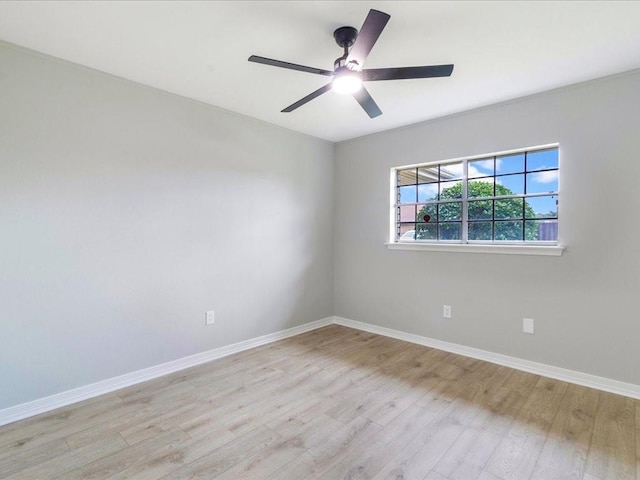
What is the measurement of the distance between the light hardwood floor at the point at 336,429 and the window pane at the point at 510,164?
1.85m

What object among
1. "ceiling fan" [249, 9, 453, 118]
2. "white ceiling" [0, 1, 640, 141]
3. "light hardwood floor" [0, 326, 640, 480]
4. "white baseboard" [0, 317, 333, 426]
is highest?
"white ceiling" [0, 1, 640, 141]

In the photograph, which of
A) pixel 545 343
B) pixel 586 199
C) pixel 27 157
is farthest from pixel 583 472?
pixel 27 157

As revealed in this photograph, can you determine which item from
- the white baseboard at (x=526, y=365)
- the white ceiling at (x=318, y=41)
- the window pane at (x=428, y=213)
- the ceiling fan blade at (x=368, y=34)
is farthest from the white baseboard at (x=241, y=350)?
the ceiling fan blade at (x=368, y=34)

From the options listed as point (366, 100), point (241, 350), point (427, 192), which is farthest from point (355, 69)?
point (241, 350)

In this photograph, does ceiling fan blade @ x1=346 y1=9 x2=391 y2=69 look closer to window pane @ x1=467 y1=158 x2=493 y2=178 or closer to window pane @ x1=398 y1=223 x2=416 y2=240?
window pane @ x1=467 y1=158 x2=493 y2=178

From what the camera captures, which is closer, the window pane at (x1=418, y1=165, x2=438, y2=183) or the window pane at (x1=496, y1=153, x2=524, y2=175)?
the window pane at (x1=496, y1=153, x2=524, y2=175)

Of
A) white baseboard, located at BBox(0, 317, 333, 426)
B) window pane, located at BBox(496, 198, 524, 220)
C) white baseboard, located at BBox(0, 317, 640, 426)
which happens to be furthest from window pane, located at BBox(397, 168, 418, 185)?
white baseboard, located at BBox(0, 317, 333, 426)

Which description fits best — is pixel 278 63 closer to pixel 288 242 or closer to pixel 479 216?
pixel 288 242

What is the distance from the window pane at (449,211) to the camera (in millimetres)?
3467

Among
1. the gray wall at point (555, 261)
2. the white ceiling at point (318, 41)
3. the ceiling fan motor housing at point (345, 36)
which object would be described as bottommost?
the gray wall at point (555, 261)

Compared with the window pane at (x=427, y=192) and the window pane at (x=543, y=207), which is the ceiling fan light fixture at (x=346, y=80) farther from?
the window pane at (x=543, y=207)

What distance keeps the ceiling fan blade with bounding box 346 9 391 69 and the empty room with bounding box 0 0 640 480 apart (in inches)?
0.5

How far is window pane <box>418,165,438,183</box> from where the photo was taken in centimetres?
363

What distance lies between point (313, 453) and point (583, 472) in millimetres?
1422
